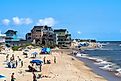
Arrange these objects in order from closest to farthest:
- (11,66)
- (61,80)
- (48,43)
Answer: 1. (61,80)
2. (11,66)
3. (48,43)

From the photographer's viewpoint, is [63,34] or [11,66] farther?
[63,34]

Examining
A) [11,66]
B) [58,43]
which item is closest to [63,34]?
[58,43]

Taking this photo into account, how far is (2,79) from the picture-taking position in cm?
3120

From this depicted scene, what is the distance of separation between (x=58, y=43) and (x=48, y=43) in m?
6.03

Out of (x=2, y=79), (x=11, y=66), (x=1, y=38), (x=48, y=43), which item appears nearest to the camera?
(x=2, y=79)

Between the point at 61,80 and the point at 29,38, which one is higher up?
the point at 29,38

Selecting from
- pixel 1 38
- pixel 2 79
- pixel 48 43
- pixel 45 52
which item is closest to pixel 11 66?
pixel 2 79

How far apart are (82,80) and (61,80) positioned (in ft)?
9.51

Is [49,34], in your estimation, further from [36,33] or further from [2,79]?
[2,79]

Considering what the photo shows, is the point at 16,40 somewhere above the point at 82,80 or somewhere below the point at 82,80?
above

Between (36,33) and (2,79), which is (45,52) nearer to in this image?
(2,79)

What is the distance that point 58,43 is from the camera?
162375mm

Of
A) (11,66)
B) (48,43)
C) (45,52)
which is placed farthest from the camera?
(48,43)

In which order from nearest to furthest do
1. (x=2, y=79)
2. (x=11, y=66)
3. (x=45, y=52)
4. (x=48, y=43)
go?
1. (x=2, y=79)
2. (x=11, y=66)
3. (x=45, y=52)
4. (x=48, y=43)
